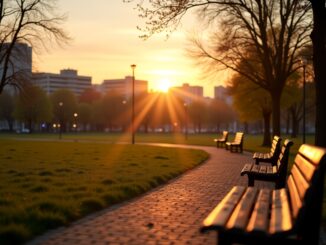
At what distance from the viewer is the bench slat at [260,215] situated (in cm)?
442

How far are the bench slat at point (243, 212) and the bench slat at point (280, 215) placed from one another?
0.24 m

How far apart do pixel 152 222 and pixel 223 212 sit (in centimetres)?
244

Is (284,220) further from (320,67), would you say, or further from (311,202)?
(320,67)

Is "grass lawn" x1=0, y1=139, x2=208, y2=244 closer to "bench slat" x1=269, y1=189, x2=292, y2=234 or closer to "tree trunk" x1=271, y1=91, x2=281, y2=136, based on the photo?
"bench slat" x1=269, y1=189, x2=292, y2=234

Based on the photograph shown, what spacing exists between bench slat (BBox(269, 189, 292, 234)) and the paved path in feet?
3.25

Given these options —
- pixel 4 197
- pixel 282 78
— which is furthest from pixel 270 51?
pixel 4 197

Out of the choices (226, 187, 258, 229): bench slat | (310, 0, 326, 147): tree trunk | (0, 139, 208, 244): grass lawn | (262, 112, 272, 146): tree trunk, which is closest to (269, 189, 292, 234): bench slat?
(226, 187, 258, 229): bench slat

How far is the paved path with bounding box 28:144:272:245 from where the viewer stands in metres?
6.16

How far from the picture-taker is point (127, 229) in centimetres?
675

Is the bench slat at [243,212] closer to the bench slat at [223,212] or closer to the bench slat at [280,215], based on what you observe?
the bench slat at [223,212]

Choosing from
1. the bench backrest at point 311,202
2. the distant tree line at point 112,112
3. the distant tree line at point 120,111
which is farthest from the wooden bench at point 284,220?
the distant tree line at point 120,111

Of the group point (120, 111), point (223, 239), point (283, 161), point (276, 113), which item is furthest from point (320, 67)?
point (120, 111)

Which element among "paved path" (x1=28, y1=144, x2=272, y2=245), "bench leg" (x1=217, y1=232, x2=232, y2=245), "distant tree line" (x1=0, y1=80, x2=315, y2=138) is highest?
"distant tree line" (x1=0, y1=80, x2=315, y2=138)

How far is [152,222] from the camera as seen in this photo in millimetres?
7289
